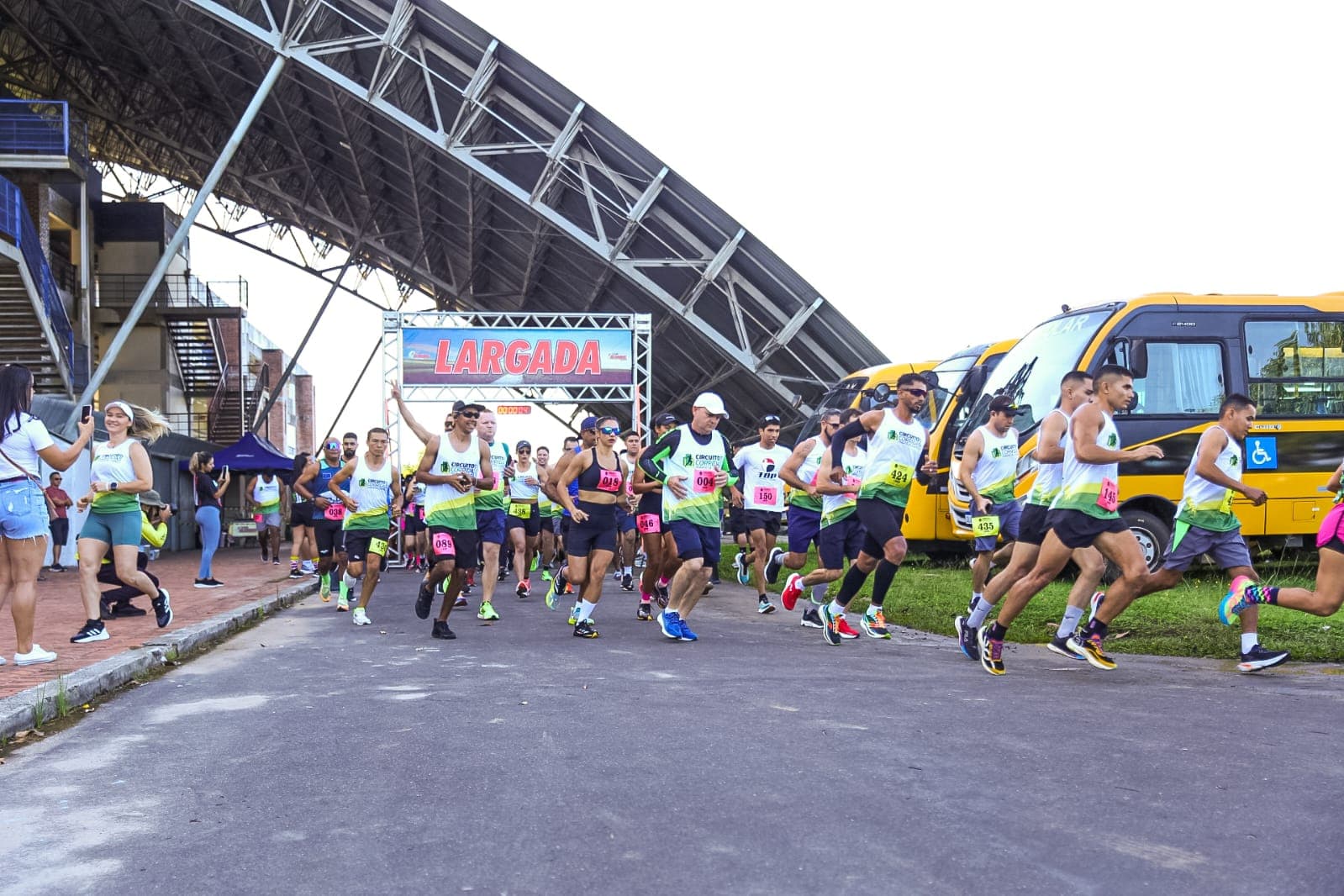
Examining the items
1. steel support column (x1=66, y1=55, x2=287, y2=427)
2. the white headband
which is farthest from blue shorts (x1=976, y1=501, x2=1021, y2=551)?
steel support column (x1=66, y1=55, x2=287, y2=427)

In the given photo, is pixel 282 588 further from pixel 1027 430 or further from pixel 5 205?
pixel 5 205

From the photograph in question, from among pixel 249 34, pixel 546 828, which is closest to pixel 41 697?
pixel 546 828

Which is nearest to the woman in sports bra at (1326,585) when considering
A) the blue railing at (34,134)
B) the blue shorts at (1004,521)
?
the blue shorts at (1004,521)

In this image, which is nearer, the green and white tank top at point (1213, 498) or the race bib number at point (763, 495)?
the green and white tank top at point (1213, 498)

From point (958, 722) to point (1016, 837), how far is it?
2.00 m

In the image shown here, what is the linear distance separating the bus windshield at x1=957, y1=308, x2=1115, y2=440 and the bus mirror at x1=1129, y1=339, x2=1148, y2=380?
16.7 inches

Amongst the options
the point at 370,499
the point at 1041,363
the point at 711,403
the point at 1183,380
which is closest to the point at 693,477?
the point at 711,403

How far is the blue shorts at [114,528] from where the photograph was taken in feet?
31.5

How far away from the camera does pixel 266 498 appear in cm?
2347

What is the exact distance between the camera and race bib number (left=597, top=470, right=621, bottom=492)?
10.6 metres

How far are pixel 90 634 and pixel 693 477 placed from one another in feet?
14.7

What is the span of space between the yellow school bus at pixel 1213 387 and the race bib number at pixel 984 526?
364 cm

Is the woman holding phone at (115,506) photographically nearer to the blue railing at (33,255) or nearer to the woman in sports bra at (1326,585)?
the woman in sports bra at (1326,585)

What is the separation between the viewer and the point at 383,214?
38250mm
